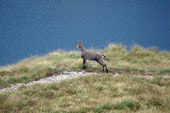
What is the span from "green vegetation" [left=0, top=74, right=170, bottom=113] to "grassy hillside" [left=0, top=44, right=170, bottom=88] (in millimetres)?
2773

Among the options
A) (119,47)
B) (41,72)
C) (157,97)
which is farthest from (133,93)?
(119,47)

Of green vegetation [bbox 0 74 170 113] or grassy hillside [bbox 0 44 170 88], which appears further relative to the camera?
grassy hillside [bbox 0 44 170 88]

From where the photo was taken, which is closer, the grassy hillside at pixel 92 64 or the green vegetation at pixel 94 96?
the green vegetation at pixel 94 96

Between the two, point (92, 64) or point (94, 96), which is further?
point (92, 64)

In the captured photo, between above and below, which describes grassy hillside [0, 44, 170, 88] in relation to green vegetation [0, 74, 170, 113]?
above

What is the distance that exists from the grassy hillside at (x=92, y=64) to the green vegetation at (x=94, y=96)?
2.77 meters

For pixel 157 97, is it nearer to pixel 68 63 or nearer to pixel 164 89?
pixel 164 89

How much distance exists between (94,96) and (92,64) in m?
6.52

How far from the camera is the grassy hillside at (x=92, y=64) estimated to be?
14.8m

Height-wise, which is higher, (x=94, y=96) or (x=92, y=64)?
(x=92, y=64)

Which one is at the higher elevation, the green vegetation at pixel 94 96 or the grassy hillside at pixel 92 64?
the grassy hillside at pixel 92 64

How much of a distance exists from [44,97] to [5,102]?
1.67 meters

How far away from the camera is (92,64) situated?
16375mm

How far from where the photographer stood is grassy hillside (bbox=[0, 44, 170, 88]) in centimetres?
1485
